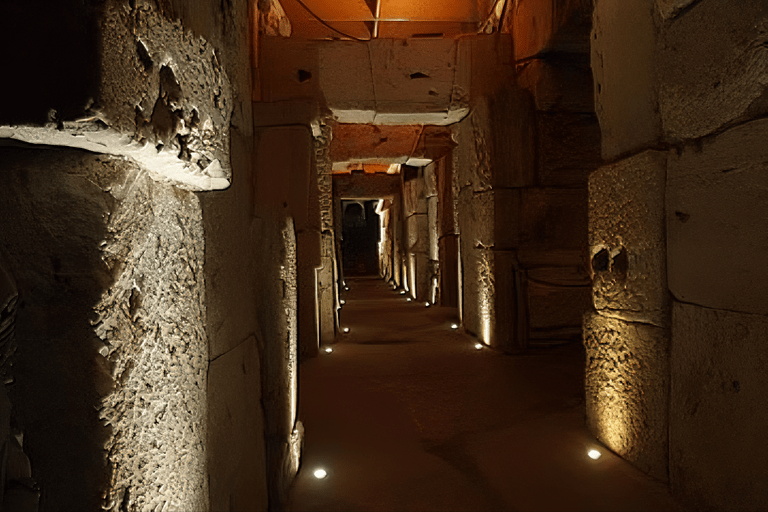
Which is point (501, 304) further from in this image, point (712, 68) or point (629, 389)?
point (712, 68)

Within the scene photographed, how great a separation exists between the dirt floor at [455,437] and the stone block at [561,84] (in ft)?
8.83

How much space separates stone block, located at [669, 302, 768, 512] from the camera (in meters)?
1.83

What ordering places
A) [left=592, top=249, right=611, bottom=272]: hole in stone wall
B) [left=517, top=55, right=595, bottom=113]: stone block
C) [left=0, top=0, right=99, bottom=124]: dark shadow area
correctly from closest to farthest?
1. [left=0, top=0, right=99, bottom=124]: dark shadow area
2. [left=592, top=249, right=611, bottom=272]: hole in stone wall
3. [left=517, top=55, right=595, bottom=113]: stone block

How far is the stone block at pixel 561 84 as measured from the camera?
504 centimetres

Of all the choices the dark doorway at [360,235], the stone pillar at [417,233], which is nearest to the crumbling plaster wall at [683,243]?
the stone pillar at [417,233]

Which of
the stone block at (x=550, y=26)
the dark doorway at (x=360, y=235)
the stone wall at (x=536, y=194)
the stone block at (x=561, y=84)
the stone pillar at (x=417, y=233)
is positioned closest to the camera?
the stone block at (x=550, y=26)

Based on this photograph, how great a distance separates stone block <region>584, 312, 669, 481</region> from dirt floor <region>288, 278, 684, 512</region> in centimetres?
11

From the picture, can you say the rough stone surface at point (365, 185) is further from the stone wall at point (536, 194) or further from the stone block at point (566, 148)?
the stone block at point (566, 148)

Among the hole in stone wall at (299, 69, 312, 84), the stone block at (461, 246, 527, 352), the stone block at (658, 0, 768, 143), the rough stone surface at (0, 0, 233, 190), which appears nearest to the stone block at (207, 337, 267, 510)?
the rough stone surface at (0, 0, 233, 190)

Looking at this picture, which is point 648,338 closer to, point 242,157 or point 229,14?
point 242,157

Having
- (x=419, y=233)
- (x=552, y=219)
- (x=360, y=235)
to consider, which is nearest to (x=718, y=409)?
(x=552, y=219)

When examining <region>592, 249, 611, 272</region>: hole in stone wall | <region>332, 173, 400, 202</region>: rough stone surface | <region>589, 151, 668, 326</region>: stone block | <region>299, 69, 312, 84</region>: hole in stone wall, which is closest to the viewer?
<region>589, 151, 668, 326</region>: stone block

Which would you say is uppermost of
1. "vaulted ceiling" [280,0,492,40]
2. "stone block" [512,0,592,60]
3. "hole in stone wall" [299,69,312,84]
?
"vaulted ceiling" [280,0,492,40]

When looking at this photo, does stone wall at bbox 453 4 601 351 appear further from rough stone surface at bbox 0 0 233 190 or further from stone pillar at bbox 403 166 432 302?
rough stone surface at bbox 0 0 233 190
